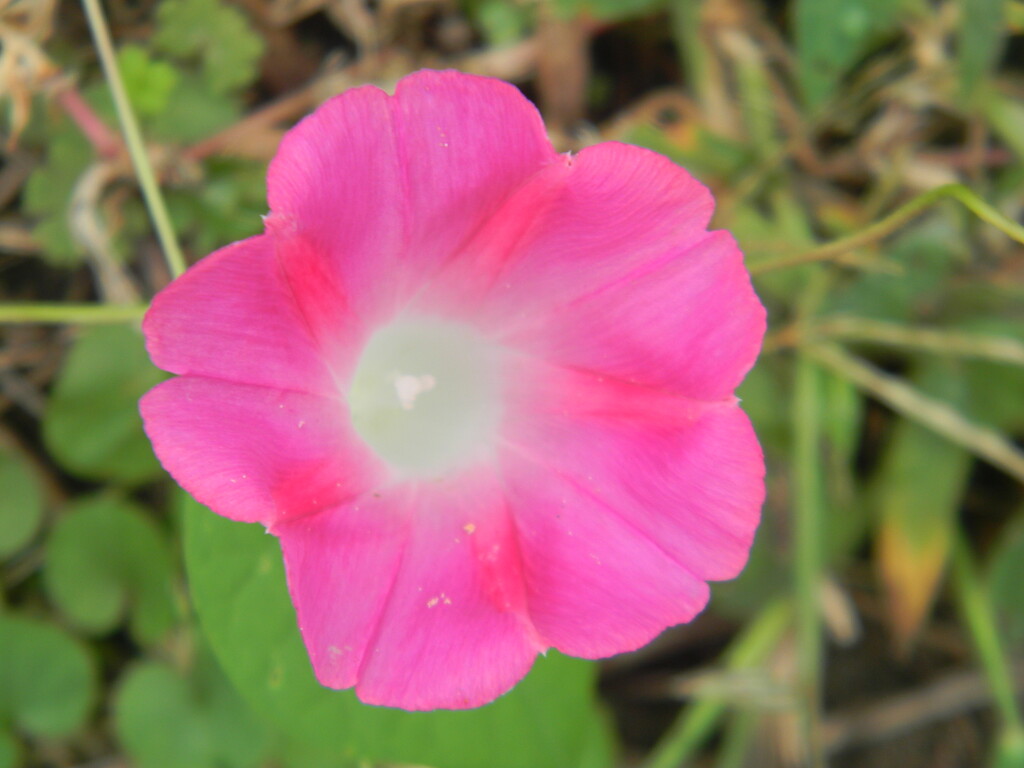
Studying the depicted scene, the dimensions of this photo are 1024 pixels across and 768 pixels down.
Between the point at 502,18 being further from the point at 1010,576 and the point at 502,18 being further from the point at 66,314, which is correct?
the point at 1010,576

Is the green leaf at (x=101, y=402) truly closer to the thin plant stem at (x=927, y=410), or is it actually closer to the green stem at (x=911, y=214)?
the green stem at (x=911, y=214)

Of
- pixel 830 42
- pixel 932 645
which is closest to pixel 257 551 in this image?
pixel 830 42

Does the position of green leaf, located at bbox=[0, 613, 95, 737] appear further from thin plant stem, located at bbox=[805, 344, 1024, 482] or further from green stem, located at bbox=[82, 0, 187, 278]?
thin plant stem, located at bbox=[805, 344, 1024, 482]

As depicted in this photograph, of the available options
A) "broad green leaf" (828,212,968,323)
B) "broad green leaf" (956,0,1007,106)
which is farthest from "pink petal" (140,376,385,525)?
"broad green leaf" (956,0,1007,106)

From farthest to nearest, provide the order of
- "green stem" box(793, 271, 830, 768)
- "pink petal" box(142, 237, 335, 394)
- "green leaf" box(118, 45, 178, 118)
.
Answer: "green stem" box(793, 271, 830, 768), "green leaf" box(118, 45, 178, 118), "pink petal" box(142, 237, 335, 394)

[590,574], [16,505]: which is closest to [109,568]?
[16,505]
